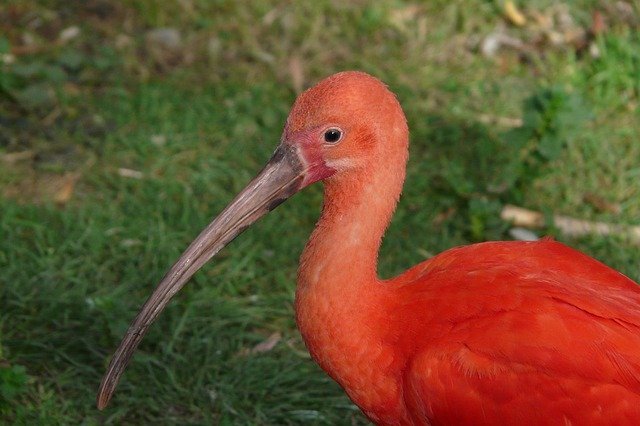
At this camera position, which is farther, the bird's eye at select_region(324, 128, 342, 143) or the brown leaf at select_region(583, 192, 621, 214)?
the brown leaf at select_region(583, 192, 621, 214)

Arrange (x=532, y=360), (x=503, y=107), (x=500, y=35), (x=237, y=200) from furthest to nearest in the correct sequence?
(x=500, y=35), (x=503, y=107), (x=237, y=200), (x=532, y=360)

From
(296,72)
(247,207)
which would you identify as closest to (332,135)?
(247,207)

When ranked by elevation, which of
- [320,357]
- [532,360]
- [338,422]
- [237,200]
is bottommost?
[338,422]

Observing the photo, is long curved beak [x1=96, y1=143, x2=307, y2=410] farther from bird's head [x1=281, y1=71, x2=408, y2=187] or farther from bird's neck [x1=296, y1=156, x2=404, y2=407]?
bird's neck [x1=296, y1=156, x2=404, y2=407]

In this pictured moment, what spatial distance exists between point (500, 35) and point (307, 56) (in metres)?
1.24

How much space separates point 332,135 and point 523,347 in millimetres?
874

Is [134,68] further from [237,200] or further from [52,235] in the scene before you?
[237,200]

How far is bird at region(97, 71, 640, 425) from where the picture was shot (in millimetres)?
2990

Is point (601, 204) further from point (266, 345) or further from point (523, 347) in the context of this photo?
point (523, 347)

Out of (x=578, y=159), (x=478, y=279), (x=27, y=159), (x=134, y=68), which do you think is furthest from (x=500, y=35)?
(x=478, y=279)

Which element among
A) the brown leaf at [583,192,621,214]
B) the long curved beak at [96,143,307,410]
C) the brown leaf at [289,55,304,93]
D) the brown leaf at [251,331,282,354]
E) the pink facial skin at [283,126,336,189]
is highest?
the pink facial skin at [283,126,336,189]

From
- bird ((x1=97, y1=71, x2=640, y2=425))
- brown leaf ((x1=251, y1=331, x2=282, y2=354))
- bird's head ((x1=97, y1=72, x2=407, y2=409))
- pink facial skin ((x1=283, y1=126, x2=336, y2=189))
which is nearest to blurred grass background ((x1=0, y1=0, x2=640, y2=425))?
brown leaf ((x1=251, y1=331, x2=282, y2=354))

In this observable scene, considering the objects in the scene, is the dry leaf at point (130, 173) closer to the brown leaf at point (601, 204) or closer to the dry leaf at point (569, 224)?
the dry leaf at point (569, 224)

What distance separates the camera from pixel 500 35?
21.0 feet
